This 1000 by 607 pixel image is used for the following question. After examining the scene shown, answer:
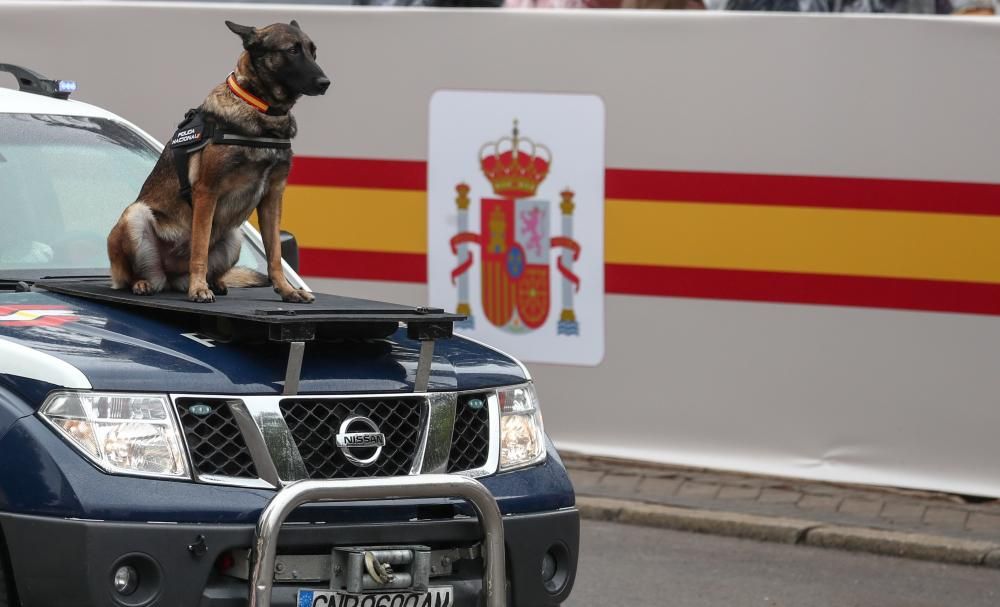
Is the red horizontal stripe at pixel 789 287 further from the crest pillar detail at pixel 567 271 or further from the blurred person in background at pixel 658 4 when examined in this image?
the blurred person in background at pixel 658 4

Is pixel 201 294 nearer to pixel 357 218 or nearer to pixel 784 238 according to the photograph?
pixel 784 238

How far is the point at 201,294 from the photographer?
5.57 metres

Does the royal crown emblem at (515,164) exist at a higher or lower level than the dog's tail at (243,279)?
higher

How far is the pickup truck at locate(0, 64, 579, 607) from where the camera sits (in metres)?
4.63

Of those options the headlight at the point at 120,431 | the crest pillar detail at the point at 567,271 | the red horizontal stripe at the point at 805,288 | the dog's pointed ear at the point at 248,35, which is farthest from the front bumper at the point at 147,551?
the crest pillar detail at the point at 567,271

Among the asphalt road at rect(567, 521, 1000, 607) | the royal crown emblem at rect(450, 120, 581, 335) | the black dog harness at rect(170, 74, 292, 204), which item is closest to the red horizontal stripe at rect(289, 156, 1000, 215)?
the royal crown emblem at rect(450, 120, 581, 335)

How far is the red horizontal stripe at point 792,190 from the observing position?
9039 millimetres

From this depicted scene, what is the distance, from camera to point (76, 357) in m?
4.84

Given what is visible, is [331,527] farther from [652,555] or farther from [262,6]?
[262,6]

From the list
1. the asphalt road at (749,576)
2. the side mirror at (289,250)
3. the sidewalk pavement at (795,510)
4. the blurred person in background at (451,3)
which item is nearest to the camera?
the side mirror at (289,250)

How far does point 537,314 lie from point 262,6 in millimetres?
2420

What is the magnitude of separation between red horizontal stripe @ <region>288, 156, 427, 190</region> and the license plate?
213 inches

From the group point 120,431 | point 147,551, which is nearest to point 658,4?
point 120,431

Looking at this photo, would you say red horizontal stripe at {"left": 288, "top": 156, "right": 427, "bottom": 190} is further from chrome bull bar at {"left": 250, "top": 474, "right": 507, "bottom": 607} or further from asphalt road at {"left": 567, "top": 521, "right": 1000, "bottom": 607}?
chrome bull bar at {"left": 250, "top": 474, "right": 507, "bottom": 607}
